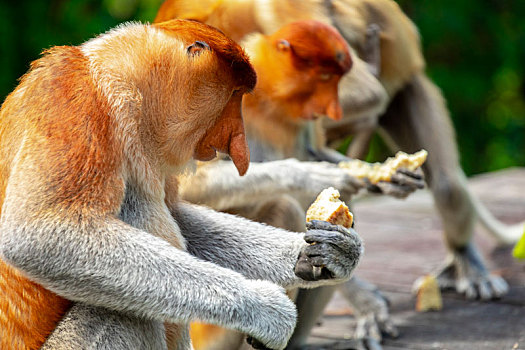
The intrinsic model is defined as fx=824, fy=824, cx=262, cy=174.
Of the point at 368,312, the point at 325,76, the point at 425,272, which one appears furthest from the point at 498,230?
the point at 325,76

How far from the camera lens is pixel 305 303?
3730mm

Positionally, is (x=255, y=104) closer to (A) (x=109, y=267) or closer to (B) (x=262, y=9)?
(B) (x=262, y=9)

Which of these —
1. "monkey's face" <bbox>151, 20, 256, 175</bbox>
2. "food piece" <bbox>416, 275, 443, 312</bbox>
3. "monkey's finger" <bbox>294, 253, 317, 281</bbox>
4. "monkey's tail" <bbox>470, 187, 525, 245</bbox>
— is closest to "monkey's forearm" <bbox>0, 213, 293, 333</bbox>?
"monkey's finger" <bbox>294, 253, 317, 281</bbox>

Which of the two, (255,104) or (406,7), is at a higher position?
(255,104)

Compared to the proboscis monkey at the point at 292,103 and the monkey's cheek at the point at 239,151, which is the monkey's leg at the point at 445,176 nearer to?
the proboscis monkey at the point at 292,103

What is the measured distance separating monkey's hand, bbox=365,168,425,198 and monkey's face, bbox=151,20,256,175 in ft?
3.97

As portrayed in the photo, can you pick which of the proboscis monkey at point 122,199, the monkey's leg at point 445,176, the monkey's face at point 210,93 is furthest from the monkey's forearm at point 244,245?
the monkey's leg at point 445,176

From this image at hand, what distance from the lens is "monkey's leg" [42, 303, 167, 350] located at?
225 centimetres

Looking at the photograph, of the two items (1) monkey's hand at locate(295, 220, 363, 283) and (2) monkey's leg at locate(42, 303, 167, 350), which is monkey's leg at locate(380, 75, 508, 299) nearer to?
(1) monkey's hand at locate(295, 220, 363, 283)

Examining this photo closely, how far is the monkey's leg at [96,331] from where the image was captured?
88.6 inches

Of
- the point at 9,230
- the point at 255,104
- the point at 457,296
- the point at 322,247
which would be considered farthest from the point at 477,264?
the point at 9,230

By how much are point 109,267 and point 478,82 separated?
7.34 meters

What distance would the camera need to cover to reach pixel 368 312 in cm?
414

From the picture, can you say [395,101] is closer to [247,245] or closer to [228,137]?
[247,245]
